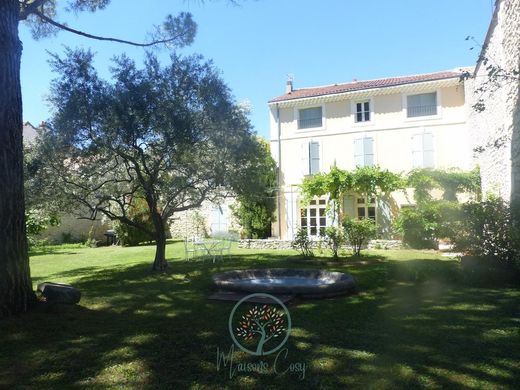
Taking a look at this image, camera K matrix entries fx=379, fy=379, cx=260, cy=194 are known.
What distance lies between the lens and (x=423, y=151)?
18.4 meters

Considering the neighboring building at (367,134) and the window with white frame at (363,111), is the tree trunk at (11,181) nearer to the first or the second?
the neighboring building at (367,134)

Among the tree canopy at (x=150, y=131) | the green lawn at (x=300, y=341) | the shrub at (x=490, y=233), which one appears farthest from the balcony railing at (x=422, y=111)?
the green lawn at (x=300, y=341)

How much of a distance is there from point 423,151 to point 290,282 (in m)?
13.6

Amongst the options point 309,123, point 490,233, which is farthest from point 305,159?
point 490,233

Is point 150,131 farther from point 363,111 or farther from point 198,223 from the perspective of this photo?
point 198,223

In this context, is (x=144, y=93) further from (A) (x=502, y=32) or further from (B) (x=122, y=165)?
(A) (x=502, y=32)

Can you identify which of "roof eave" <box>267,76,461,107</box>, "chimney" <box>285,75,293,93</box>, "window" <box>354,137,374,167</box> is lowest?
"window" <box>354,137,374,167</box>

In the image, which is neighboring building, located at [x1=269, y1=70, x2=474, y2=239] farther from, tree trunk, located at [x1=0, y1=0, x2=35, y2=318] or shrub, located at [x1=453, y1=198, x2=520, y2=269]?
tree trunk, located at [x1=0, y1=0, x2=35, y2=318]

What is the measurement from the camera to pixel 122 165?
33.8 feet

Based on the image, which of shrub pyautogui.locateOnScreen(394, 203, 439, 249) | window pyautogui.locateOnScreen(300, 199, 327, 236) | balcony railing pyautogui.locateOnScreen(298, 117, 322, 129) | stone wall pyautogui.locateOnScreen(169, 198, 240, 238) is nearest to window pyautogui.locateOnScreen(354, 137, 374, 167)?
balcony railing pyautogui.locateOnScreen(298, 117, 322, 129)

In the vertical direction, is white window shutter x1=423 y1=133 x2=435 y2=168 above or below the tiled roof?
below

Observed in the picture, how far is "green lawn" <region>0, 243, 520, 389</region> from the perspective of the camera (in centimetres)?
335

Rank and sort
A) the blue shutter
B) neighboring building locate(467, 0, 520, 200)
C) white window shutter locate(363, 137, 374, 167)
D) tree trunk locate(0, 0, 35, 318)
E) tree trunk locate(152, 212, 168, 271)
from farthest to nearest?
the blue shutter
white window shutter locate(363, 137, 374, 167)
tree trunk locate(152, 212, 168, 271)
neighboring building locate(467, 0, 520, 200)
tree trunk locate(0, 0, 35, 318)

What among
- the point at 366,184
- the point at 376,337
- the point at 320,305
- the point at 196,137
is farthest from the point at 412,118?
the point at 376,337
